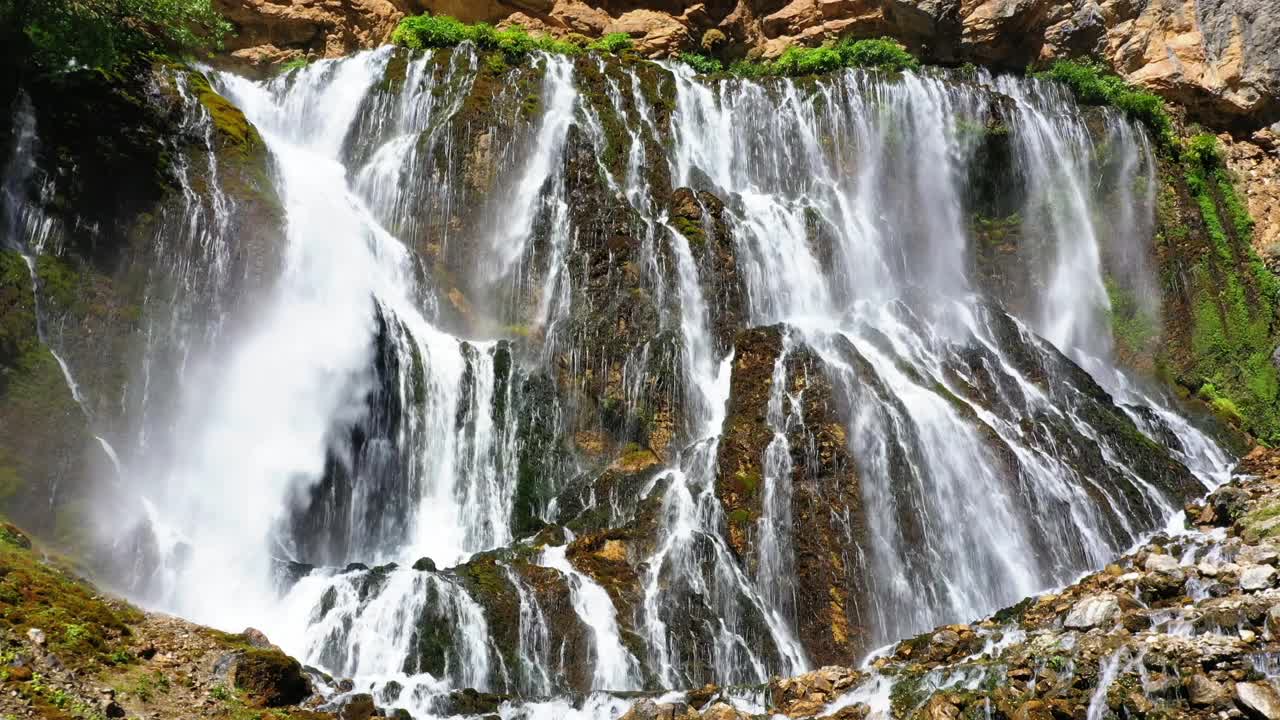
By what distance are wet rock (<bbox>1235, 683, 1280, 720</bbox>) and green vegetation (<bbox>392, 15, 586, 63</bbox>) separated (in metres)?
24.8

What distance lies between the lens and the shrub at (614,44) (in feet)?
106

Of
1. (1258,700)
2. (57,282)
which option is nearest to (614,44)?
(57,282)

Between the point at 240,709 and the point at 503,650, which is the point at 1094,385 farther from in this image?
the point at 240,709

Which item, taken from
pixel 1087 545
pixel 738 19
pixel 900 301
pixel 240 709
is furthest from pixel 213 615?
pixel 738 19

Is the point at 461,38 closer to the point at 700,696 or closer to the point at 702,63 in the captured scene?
the point at 702,63

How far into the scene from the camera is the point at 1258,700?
8.17 metres

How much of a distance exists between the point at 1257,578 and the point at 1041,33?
2585cm

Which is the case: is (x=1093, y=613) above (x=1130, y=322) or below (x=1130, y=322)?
below

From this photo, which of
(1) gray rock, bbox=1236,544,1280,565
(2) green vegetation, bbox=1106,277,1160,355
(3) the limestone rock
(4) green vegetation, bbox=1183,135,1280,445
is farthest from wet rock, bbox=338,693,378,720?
(3) the limestone rock

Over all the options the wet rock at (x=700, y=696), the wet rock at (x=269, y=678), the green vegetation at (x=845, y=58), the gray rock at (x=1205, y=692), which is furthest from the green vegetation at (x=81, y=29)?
the gray rock at (x=1205, y=692)

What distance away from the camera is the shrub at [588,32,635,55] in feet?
106

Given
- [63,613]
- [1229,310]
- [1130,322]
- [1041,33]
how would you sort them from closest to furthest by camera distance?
[63,613], [1130,322], [1229,310], [1041,33]

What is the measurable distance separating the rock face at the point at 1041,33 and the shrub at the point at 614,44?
2.84 feet

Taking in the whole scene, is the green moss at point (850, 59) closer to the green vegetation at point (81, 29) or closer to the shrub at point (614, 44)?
the shrub at point (614, 44)
